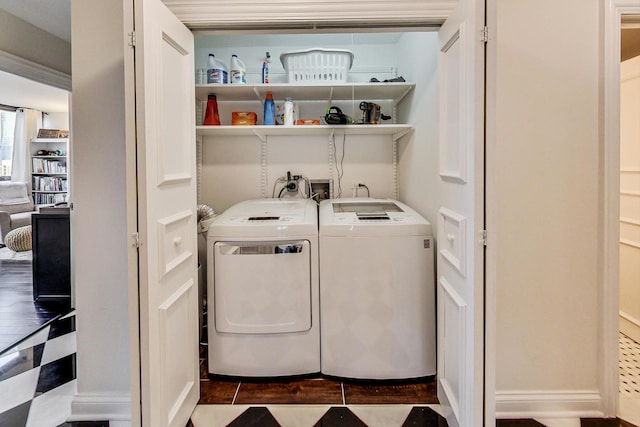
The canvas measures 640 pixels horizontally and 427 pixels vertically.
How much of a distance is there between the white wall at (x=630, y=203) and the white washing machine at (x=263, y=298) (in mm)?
2210

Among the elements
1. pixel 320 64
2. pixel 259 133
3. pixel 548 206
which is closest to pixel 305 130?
pixel 259 133

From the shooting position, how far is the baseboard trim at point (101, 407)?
178 centimetres

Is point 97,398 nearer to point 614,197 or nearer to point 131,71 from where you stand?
point 131,71

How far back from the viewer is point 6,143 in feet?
23.2

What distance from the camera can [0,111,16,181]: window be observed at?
7043 millimetres

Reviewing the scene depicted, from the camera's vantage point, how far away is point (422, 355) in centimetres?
206

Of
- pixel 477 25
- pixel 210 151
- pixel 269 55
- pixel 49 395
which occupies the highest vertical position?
pixel 269 55

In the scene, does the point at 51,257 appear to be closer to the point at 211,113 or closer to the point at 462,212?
the point at 211,113

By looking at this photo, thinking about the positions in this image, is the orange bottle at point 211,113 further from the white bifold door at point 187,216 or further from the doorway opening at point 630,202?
the doorway opening at point 630,202

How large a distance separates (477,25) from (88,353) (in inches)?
82.8

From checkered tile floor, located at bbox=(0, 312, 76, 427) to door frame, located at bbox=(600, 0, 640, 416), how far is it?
250 cm

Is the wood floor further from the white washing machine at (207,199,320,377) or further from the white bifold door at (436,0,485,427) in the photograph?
the white bifold door at (436,0,485,427)

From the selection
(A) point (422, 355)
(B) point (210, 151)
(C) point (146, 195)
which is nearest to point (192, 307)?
(C) point (146, 195)

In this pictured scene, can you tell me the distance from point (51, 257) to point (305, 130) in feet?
8.49
